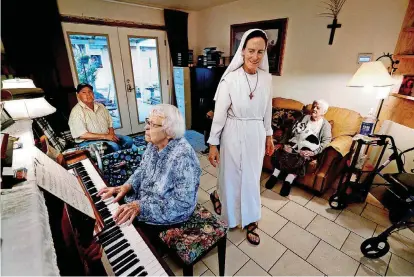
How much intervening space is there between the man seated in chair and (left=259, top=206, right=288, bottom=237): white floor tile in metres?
1.77

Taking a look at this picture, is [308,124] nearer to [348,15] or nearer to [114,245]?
[348,15]

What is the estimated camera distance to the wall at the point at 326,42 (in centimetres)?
237

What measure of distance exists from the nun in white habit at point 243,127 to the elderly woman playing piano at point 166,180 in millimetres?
517

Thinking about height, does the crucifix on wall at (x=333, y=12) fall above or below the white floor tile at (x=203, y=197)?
above

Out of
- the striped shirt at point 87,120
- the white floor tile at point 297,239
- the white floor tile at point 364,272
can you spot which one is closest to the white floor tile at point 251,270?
the white floor tile at point 297,239

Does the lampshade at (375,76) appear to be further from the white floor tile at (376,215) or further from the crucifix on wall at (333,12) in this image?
the white floor tile at (376,215)

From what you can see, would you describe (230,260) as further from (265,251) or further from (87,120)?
(87,120)

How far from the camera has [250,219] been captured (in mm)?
1882

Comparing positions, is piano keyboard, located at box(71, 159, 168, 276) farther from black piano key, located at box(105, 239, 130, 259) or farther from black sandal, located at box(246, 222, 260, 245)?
black sandal, located at box(246, 222, 260, 245)

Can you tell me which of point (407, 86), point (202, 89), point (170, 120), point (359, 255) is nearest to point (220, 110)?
point (170, 120)

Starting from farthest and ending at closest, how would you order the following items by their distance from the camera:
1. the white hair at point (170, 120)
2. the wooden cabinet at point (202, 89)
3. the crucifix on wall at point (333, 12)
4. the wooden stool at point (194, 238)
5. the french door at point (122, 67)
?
the wooden cabinet at point (202, 89), the french door at point (122, 67), the crucifix on wall at point (333, 12), the white hair at point (170, 120), the wooden stool at point (194, 238)

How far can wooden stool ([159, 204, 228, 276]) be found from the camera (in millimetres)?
1085

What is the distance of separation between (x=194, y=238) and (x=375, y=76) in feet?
7.41

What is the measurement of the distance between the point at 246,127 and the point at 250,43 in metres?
0.61
